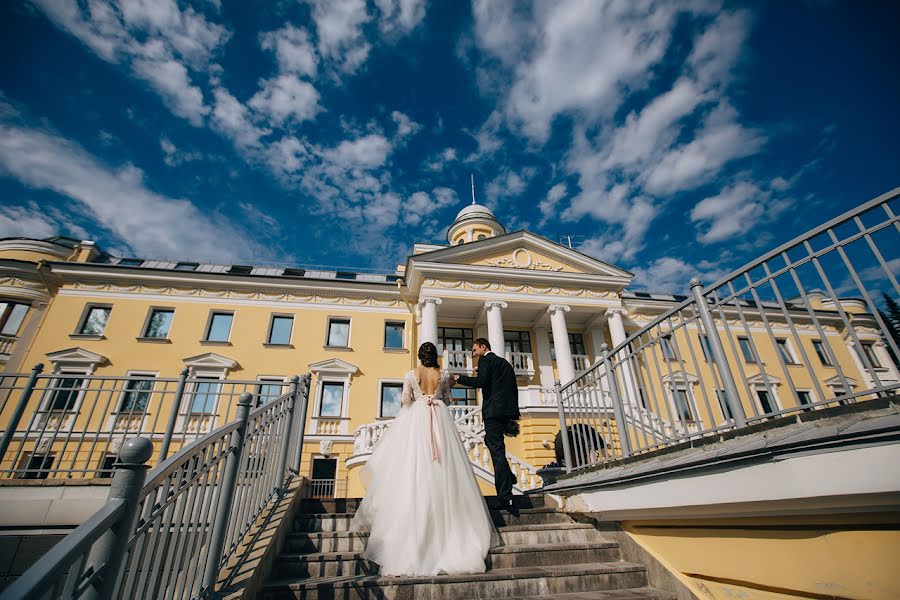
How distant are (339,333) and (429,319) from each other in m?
4.79

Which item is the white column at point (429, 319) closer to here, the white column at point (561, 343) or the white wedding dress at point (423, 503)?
the white column at point (561, 343)

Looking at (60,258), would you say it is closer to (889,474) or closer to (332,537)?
(332,537)

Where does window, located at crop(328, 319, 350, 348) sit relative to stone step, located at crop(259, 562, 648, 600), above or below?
above

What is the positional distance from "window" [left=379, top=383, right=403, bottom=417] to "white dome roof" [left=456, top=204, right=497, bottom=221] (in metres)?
15.8

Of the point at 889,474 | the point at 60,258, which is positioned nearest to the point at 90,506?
the point at 889,474

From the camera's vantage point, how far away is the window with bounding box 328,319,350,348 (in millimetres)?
18938

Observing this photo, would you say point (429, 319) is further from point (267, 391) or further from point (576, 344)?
point (267, 391)

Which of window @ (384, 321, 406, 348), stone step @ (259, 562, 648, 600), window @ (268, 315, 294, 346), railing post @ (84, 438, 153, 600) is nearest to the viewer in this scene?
railing post @ (84, 438, 153, 600)

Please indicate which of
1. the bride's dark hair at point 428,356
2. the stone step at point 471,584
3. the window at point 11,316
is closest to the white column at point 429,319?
the bride's dark hair at point 428,356

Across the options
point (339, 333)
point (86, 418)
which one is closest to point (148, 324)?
point (339, 333)

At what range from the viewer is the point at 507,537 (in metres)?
4.09

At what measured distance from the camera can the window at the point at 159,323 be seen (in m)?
17.7

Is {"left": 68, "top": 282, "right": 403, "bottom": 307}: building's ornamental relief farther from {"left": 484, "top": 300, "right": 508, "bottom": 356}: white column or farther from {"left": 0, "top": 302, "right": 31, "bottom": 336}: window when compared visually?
{"left": 484, "top": 300, "right": 508, "bottom": 356}: white column

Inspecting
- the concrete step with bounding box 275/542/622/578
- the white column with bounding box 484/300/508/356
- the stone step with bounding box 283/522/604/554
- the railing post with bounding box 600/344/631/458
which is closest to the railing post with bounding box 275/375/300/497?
the stone step with bounding box 283/522/604/554
